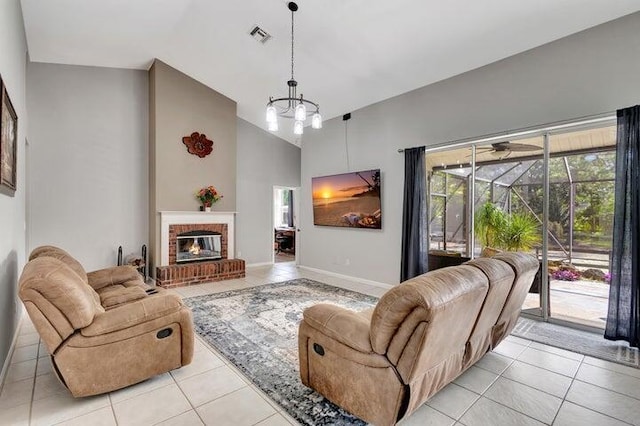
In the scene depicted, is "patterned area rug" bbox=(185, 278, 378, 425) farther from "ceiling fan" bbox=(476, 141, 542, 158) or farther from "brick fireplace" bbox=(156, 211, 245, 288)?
"ceiling fan" bbox=(476, 141, 542, 158)

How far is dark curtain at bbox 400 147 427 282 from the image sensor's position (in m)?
4.87

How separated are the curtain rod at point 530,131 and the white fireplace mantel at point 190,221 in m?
4.09

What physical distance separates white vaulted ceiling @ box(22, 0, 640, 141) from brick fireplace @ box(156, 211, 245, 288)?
2669mm

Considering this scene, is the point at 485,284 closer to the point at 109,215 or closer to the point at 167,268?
the point at 167,268

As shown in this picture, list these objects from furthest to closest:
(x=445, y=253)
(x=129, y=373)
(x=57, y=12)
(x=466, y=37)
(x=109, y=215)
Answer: (x=109, y=215), (x=445, y=253), (x=57, y=12), (x=466, y=37), (x=129, y=373)

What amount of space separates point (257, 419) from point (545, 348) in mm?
2915

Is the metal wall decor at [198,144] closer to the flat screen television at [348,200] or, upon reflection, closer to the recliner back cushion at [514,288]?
the flat screen television at [348,200]

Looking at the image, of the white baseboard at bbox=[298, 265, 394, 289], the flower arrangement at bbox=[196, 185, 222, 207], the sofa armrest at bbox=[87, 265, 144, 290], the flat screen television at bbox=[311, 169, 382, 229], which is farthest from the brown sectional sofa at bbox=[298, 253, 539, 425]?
the flower arrangement at bbox=[196, 185, 222, 207]

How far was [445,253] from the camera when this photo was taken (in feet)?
16.0

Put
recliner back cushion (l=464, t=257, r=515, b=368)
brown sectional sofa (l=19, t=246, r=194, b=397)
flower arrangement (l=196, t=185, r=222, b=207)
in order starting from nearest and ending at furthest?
brown sectional sofa (l=19, t=246, r=194, b=397) < recliner back cushion (l=464, t=257, r=515, b=368) < flower arrangement (l=196, t=185, r=222, b=207)

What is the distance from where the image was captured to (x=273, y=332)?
3.46 metres

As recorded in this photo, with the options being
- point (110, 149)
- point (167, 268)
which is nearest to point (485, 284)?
point (167, 268)

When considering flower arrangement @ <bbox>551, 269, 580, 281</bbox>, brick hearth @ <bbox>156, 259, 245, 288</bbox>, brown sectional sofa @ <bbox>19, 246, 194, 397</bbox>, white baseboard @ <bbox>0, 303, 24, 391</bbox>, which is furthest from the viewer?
brick hearth @ <bbox>156, 259, 245, 288</bbox>

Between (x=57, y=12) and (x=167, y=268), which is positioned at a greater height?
(x=57, y=12)
